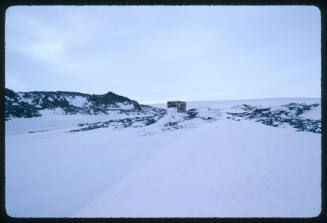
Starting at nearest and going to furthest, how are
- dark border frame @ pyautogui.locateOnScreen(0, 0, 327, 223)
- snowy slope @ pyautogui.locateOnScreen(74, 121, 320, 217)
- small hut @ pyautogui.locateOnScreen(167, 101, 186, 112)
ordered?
dark border frame @ pyautogui.locateOnScreen(0, 0, 327, 223)
snowy slope @ pyautogui.locateOnScreen(74, 121, 320, 217)
small hut @ pyautogui.locateOnScreen(167, 101, 186, 112)

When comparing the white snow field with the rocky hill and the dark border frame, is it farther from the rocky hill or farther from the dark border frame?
the rocky hill

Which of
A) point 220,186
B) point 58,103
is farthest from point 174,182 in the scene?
point 58,103

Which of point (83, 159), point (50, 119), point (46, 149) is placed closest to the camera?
point (83, 159)

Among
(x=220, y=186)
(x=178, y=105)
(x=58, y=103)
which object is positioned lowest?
(x=220, y=186)

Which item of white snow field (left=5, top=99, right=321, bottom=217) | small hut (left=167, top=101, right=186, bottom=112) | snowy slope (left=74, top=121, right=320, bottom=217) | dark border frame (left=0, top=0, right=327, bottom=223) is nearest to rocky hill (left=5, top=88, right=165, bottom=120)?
small hut (left=167, top=101, right=186, bottom=112)

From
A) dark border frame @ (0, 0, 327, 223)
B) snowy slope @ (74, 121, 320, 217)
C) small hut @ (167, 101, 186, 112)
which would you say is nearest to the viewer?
dark border frame @ (0, 0, 327, 223)

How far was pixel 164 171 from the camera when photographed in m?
3.33

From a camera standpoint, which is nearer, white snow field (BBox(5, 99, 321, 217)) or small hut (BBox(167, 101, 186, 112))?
white snow field (BBox(5, 99, 321, 217))

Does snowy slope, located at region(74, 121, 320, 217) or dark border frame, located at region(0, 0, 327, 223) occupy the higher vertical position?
dark border frame, located at region(0, 0, 327, 223)

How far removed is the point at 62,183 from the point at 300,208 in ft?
8.56
